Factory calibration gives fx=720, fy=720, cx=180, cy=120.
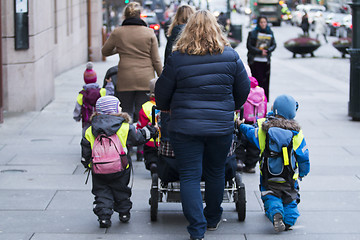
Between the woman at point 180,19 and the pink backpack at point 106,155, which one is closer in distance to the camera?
the pink backpack at point 106,155

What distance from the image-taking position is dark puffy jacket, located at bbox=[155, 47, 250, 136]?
17.5ft

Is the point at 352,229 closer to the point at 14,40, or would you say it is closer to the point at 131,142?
the point at 131,142

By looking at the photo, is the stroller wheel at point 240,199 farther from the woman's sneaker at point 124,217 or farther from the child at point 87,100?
the child at point 87,100

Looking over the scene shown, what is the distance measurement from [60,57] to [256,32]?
8.50 meters

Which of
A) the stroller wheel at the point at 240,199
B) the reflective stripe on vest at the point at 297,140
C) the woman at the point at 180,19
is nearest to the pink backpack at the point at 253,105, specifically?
the woman at the point at 180,19

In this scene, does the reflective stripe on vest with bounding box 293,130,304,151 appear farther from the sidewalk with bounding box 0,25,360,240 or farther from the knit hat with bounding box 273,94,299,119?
the sidewalk with bounding box 0,25,360,240

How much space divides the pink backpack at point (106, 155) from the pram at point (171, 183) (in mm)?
362

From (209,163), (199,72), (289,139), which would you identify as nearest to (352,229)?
(289,139)

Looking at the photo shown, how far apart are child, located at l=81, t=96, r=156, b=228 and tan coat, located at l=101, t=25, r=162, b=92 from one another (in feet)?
9.22

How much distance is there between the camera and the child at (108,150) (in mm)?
5883

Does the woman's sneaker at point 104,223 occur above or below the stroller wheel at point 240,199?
below

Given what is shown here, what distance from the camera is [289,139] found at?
588 centimetres

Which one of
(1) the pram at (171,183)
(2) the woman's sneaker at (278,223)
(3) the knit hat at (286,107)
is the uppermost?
(3) the knit hat at (286,107)

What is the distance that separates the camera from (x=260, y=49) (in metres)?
13.1
